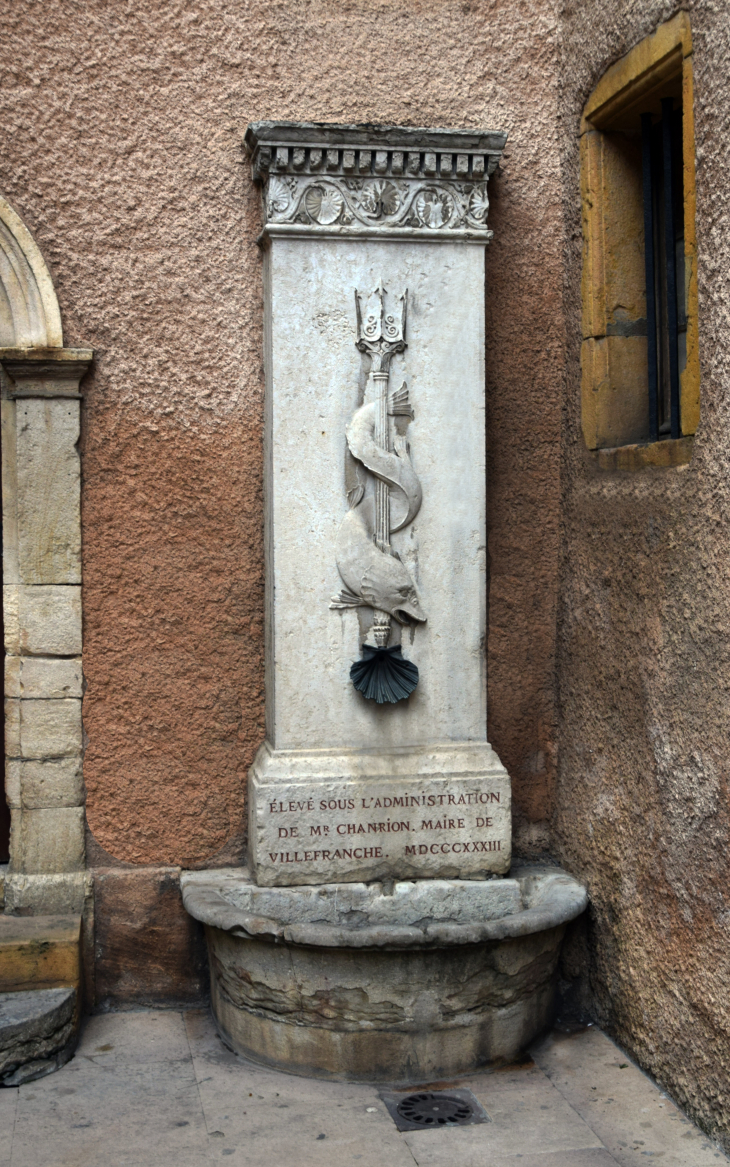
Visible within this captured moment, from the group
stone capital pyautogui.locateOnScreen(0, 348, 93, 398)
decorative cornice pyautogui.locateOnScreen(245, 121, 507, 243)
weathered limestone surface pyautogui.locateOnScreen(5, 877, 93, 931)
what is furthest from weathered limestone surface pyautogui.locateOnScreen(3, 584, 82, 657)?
decorative cornice pyautogui.locateOnScreen(245, 121, 507, 243)

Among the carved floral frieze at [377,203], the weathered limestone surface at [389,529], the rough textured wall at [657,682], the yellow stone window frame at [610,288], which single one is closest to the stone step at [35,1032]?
the weathered limestone surface at [389,529]

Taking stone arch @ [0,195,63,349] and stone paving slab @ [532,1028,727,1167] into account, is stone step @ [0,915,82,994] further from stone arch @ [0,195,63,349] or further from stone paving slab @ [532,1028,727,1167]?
stone arch @ [0,195,63,349]

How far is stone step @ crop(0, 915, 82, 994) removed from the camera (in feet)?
12.2

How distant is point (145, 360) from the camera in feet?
13.0

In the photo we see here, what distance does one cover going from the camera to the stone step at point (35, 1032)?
3.51m

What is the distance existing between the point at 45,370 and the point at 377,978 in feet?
7.53

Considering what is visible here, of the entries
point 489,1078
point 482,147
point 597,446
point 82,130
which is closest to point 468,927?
point 489,1078

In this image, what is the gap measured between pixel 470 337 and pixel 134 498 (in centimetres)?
131

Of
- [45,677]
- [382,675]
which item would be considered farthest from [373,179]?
[45,677]

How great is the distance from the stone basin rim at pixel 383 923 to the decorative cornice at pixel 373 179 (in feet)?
7.33

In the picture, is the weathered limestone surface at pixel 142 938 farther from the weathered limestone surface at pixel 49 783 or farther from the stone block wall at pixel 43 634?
the weathered limestone surface at pixel 49 783

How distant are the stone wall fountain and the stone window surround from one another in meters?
0.53

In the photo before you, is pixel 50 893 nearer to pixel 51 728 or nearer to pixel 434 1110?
pixel 51 728

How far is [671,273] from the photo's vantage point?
12.1 feet
